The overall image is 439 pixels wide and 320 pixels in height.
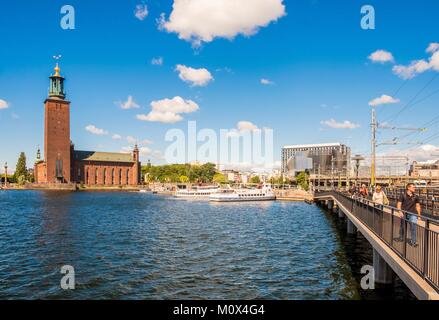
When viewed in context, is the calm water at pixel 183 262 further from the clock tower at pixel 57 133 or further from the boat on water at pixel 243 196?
the clock tower at pixel 57 133

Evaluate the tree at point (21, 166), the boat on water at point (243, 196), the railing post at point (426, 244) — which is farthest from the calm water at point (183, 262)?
the tree at point (21, 166)

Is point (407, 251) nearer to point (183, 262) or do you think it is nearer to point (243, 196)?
point (183, 262)

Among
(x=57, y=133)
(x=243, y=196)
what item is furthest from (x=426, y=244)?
(x=57, y=133)

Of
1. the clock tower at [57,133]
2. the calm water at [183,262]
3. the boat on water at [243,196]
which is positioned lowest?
the boat on water at [243,196]

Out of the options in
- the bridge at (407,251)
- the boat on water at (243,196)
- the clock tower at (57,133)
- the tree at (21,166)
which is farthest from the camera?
the tree at (21,166)

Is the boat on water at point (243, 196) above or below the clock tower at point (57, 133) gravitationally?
below

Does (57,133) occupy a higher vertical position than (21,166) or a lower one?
higher

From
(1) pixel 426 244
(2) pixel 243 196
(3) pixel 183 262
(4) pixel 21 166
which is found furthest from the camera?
(4) pixel 21 166

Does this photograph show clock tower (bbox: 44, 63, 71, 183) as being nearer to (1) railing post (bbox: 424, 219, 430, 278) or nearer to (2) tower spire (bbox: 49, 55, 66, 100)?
(2) tower spire (bbox: 49, 55, 66, 100)

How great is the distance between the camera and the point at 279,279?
21.3 m

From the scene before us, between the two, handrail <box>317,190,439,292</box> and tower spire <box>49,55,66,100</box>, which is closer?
handrail <box>317,190,439,292</box>

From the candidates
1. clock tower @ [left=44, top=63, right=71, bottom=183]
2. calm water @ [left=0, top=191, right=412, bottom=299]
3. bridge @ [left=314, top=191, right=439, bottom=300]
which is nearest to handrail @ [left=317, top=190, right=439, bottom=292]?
bridge @ [left=314, top=191, right=439, bottom=300]
